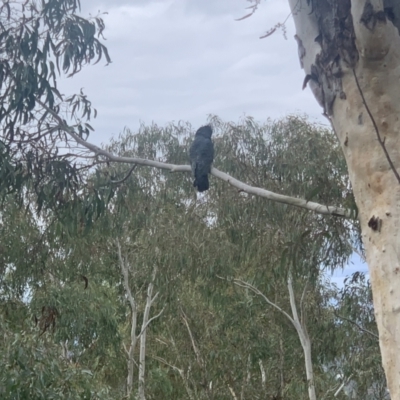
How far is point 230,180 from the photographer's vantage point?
2.85 metres

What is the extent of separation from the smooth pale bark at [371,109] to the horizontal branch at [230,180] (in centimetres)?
30

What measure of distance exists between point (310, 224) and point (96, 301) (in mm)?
3816

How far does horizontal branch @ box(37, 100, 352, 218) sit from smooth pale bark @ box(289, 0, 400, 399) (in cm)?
30

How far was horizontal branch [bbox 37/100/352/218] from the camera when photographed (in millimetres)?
2486

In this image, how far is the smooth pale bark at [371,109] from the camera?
6.42 feet

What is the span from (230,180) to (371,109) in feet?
2.68

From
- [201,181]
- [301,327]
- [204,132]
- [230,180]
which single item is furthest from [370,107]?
[301,327]

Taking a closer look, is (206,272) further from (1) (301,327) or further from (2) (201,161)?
(2) (201,161)

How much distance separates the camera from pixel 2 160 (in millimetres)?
4043

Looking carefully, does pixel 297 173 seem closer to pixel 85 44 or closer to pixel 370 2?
pixel 85 44

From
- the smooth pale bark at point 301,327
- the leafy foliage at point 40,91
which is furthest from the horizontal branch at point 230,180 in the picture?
the smooth pale bark at point 301,327

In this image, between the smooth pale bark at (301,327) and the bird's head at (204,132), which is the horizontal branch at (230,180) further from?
the smooth pale bark at (301,327)

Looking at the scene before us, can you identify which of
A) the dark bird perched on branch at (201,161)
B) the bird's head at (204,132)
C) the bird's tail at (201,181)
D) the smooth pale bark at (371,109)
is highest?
the bird's head at (204,132)

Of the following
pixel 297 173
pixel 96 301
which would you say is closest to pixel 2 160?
pixel 297 173
